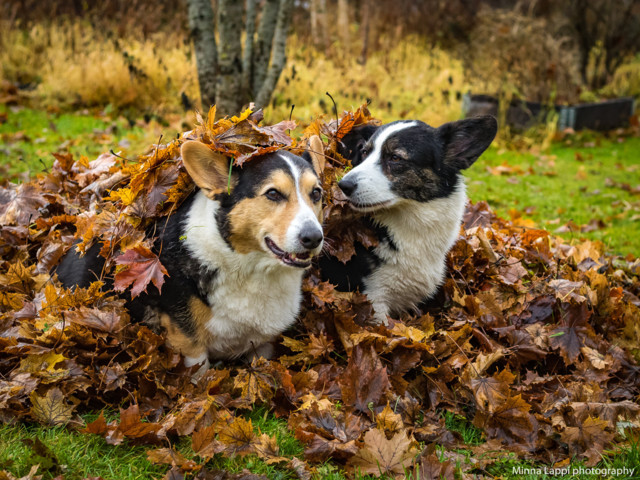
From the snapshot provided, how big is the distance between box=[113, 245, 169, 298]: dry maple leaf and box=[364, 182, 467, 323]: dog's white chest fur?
4.49ft

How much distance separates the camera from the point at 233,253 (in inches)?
111

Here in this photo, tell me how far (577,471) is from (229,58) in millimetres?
5887

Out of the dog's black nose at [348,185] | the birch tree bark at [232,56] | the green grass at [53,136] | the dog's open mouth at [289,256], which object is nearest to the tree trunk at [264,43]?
the birch tree bark at [232,56]

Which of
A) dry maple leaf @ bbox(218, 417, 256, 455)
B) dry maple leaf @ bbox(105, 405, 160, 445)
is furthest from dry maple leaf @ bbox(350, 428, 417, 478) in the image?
dry maple leaf @ bbox(105, 405, 160, 445)

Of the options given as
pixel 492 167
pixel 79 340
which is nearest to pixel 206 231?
pixel 79 340

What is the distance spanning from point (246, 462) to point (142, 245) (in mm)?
1226

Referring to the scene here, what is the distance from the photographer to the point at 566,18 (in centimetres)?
1330

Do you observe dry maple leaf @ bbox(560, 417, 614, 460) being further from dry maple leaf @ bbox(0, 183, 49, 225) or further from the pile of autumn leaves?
dry maple leaf @ bbox(0, 183, 49, 225)

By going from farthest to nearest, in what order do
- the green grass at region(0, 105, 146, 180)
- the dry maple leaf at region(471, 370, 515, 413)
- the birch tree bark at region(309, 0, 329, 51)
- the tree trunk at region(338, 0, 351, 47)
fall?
the tree trunk at region(338, 0, 351, 47), the birch tree bark at region(309, 0, 329, 51), the green grass at region(0, 105, 146, 180), the dry maple leaf at region(471, 370, 515, 413)

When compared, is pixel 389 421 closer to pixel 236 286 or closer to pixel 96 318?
pixel 236 286

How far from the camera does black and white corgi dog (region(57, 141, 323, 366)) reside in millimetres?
2684

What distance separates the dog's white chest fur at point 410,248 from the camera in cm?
355

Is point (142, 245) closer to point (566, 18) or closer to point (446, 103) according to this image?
point (446, 103)

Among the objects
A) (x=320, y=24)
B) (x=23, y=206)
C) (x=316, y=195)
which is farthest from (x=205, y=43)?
(x=320, y=24)
